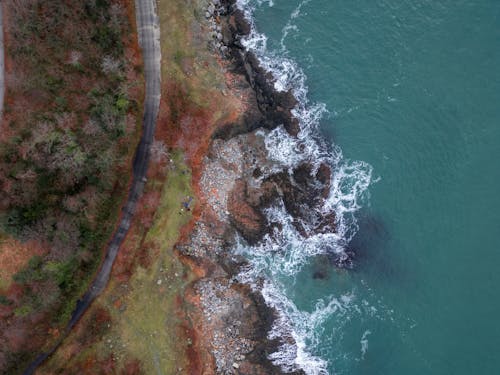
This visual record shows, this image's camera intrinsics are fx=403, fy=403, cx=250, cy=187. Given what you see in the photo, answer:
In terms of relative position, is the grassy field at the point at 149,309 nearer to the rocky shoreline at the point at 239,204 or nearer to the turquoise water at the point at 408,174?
the rocky shoreline at the point at 239,204

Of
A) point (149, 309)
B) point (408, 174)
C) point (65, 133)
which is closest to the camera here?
point (65, 133)

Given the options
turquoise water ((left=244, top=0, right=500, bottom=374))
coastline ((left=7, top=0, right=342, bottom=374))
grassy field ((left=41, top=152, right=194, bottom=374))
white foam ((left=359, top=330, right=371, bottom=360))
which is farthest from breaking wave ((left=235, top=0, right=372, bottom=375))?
grassy field ((left=41, top=152, right=194, bottom=374))

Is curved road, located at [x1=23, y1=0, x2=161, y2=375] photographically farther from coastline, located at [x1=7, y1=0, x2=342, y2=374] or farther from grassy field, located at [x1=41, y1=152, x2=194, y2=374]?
grassy field, located at [x1=41, y1=152, x2=194, y2=374]

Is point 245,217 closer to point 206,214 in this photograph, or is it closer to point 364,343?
point 206,214

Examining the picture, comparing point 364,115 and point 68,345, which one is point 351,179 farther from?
point 68,345

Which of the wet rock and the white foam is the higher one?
the wet rock

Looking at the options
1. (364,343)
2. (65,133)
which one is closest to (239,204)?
(65,133)
